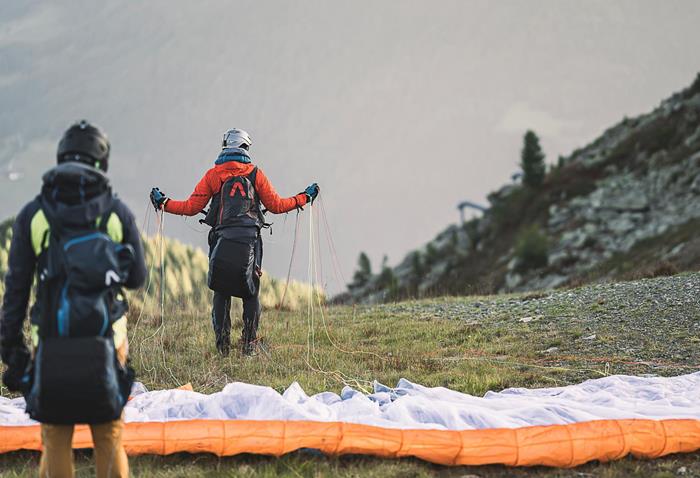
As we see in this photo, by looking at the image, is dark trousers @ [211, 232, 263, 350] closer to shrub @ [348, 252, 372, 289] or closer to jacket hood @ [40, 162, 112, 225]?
jacket hood @ [40, 162, 112, 225]

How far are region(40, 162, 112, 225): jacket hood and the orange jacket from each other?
469 centimetres

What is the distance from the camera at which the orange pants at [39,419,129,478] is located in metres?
3.51

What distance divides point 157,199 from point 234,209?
97 cm

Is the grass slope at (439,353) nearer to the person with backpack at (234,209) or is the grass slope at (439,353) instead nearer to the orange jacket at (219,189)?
the person with backpack at (234,209)

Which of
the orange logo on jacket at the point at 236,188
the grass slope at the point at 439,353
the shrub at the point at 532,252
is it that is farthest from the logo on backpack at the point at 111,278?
the shrub at the point at 532,252

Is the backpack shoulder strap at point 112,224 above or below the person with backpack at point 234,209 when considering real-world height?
below

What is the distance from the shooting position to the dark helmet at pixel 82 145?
11.5 feet

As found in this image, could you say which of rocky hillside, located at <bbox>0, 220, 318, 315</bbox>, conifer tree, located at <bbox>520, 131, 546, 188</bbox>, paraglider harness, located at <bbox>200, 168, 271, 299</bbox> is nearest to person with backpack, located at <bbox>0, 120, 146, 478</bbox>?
paraglider harness, located at <bbox>200, 168, 271, 299</bbox>

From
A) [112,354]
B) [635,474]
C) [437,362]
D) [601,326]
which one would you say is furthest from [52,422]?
[601,326]

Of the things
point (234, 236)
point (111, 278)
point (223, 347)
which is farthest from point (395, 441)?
point (223, 347)

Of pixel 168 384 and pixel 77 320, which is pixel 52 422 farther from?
pixel 168 384

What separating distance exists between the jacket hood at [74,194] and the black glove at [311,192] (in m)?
4.92

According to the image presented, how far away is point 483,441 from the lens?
192 inches

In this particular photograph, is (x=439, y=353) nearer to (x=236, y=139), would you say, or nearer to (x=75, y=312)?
(x=236, y=139)
